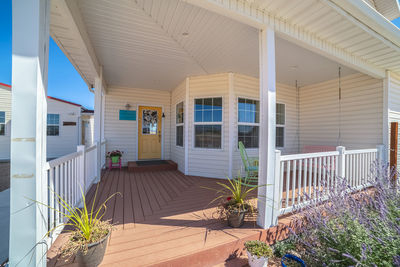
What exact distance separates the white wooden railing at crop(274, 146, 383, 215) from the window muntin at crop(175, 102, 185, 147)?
3101 millimetres

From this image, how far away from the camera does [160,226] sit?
6.64 feet

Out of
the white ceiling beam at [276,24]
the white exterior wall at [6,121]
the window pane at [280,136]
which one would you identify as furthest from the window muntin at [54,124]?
the window pane at [280,136]

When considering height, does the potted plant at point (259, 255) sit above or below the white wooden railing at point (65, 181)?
below

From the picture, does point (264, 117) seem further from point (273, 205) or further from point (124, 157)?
point (124, 157)

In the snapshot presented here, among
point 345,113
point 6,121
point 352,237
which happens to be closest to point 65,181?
point 352,237

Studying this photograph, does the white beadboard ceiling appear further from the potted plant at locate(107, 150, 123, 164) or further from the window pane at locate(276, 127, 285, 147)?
the potted plant at locate(107, 150, 123, 164)

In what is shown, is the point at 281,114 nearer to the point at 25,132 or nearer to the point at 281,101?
the point at 281,101

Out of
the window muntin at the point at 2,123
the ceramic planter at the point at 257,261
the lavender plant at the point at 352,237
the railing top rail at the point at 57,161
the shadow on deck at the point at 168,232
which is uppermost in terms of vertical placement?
the window muntin at the point at 2,123

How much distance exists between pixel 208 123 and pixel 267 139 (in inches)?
99.8

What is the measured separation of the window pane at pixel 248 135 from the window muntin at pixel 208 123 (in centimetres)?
56

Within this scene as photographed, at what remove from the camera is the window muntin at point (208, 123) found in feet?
14.4

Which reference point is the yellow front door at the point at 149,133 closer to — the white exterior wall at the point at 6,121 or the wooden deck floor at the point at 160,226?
the wooden deck floor at the point at 160,226

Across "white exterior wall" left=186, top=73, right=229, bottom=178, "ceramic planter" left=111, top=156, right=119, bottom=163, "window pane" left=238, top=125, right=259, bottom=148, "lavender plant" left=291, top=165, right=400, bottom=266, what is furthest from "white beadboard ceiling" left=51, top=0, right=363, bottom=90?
"lavender plant" left=291, top=165, right=400, bottom=266

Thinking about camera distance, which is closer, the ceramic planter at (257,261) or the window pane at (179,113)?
the ceramic planter at (257,261)
